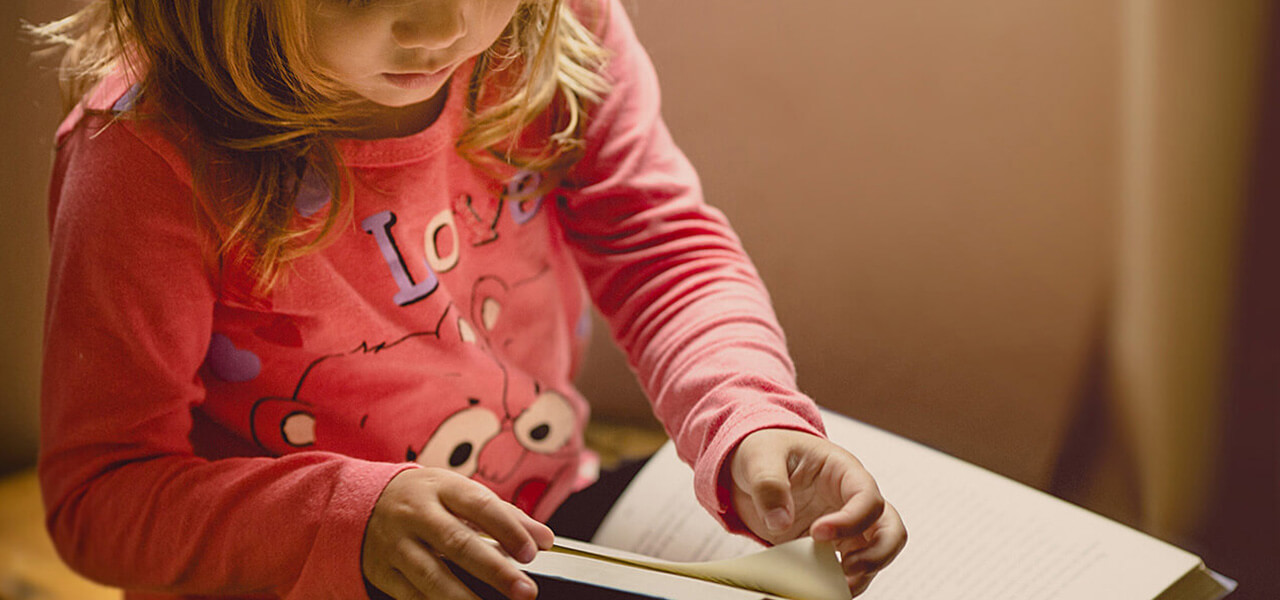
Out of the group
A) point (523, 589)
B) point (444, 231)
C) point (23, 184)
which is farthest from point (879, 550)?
point (23, 184)

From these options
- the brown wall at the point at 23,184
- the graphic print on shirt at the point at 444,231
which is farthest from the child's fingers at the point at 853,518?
the brown wall at the point at 23,184

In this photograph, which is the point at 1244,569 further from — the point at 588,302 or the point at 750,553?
the point at 588,302

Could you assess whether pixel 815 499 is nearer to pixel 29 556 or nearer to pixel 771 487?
pixel 771 487

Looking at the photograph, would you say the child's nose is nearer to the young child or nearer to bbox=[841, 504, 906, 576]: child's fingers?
the young child

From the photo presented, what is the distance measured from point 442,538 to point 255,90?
0.61ft

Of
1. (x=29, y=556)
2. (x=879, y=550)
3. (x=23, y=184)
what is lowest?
(x=29, y=556)

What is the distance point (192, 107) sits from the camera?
0.44 m

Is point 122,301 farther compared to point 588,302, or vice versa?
point 588,302

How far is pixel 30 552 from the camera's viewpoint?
2.19 ft

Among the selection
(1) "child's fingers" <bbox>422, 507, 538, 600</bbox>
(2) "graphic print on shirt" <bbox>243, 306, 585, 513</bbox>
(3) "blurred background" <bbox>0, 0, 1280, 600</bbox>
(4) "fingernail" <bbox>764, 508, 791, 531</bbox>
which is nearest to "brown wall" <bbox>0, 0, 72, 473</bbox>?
(3) "blurred background" <bbox>0, 0, 1280, 600</bbox>

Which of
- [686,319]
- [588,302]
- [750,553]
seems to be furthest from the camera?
[588,302]

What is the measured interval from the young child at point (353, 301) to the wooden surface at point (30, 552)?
0.14 metres

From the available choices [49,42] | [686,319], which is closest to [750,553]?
[686,319]

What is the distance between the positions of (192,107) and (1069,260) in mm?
547
